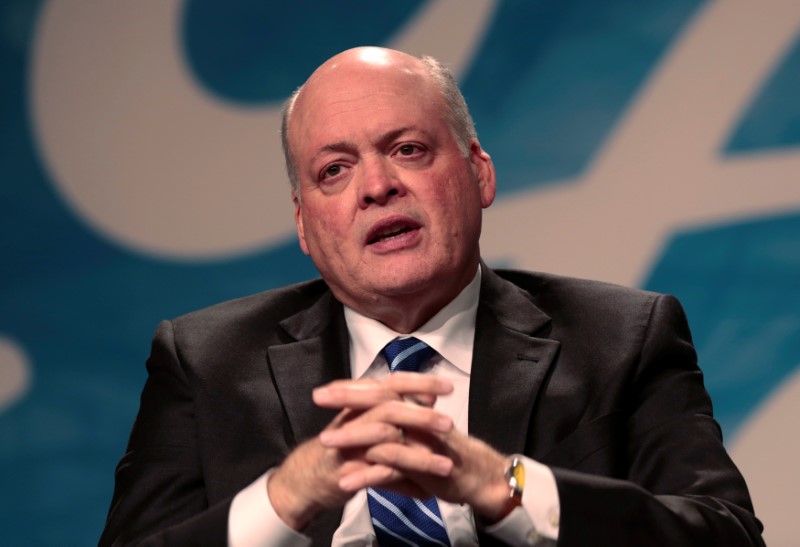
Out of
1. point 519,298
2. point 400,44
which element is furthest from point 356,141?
point 400,44

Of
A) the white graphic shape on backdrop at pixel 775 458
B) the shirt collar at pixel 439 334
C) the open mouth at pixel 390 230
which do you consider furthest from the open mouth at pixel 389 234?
the white graphic shape on backdrop at pixel 775 458

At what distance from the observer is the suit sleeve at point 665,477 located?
6.00 feet

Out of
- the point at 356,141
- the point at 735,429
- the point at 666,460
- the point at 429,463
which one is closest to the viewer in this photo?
the point at 429,463

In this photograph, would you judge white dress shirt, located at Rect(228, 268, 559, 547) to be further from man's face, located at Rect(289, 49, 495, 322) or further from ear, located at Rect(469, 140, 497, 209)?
ear, located at Rect(469, 140, 497, 209)

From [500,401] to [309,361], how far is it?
16.4 inches

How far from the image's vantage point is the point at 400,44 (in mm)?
3559

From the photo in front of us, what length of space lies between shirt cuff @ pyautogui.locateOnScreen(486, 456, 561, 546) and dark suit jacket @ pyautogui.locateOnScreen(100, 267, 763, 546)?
0.83 ft

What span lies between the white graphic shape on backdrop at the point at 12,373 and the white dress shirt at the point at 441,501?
1503 mm

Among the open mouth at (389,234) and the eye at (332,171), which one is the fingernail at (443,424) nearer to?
the open mouth at (389,234)

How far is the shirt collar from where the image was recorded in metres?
2.38

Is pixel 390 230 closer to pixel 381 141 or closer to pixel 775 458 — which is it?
pixel 381 141

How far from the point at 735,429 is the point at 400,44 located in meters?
1.54

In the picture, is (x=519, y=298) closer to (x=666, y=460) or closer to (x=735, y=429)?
(x=666, y=460)

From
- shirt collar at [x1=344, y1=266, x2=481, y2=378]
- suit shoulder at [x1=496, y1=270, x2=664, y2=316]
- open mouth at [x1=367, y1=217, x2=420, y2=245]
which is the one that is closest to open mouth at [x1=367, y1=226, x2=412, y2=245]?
open mouth at [x1=367, y1=217, x2=420, y2=245]
